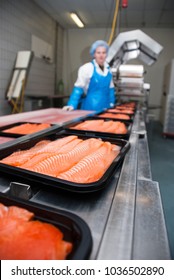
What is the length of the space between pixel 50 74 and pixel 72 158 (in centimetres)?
730

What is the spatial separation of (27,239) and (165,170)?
3.21m

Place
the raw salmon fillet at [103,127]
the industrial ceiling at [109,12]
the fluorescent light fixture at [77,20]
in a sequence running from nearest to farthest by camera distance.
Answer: the raw salmon fillet at [103,127] < the industrial ceiling at [109,12] < the fluorescent light fixture at [77,20]

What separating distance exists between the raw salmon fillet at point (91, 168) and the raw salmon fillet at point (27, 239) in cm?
22

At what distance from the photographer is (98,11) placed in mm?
6453

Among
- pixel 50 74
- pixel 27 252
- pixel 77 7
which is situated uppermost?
pixel 77 7

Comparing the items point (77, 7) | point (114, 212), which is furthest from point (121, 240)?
point (77, 7)

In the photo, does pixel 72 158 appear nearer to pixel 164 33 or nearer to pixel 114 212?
pixel 114 212

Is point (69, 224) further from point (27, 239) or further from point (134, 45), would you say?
point (134, 45)

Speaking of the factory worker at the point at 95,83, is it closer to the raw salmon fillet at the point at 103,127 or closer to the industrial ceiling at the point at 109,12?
the raw salmon fillet at the point at 103,127

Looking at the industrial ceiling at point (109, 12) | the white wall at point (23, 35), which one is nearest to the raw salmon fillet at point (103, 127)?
the white wall at point (23, 35)

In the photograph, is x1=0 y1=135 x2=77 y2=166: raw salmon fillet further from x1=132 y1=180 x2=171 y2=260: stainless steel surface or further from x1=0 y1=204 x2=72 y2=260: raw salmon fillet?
x1=132 y1=180 x2=171 y2=260: stainless steel surface

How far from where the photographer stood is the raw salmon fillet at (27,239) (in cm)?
45

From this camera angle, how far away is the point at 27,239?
488 mm

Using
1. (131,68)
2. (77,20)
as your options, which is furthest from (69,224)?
(77,20)
